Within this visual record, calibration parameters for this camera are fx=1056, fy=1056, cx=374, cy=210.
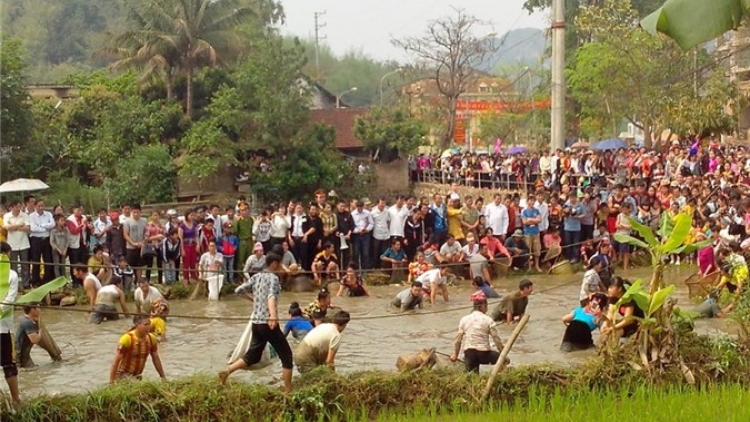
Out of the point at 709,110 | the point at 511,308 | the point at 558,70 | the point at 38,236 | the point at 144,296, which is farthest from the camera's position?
the point at 709,110

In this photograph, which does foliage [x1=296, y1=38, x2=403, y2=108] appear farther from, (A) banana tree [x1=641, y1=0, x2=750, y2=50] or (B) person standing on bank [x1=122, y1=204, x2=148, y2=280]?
(A) banana tree [x1=641, y1=0, x2=750, y2=50]

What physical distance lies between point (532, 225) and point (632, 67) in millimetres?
18589

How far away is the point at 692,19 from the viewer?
21.7 ft

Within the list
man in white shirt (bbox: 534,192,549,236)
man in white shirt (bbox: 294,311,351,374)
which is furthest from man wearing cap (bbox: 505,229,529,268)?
man in white shirt (bbox: 294,311,351,374)

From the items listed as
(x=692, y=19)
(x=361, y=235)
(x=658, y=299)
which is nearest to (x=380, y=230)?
(x=361, y=235)

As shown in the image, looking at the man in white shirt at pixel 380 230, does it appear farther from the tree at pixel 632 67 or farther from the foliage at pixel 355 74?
the foliage at pixel 355 74

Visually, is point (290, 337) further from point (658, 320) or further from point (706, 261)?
point (706, 261)

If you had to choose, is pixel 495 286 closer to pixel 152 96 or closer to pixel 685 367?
pixel 685 367

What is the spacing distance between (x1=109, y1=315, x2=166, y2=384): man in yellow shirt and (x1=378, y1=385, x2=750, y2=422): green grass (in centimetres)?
260

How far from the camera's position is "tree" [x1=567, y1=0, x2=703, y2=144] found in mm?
35719

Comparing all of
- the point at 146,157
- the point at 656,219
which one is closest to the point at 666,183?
the point at 656,219

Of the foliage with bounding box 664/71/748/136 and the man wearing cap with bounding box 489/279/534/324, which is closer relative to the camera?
the man wearing cap with bounding box 489/279/534/324

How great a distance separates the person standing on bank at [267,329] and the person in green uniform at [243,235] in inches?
294

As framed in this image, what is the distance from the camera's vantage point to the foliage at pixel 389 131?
124ft
